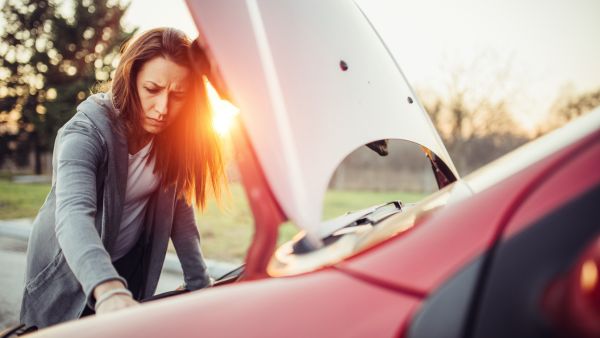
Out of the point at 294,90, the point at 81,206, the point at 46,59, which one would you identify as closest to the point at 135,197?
the point at 81,206

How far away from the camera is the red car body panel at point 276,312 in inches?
26.0

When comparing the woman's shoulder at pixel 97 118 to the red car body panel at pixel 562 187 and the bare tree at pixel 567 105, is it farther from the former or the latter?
the bare tree at pixel 567 105

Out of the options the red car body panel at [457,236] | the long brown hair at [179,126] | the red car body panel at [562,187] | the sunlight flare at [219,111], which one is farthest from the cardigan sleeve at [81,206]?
the red car body panel at [562,187]

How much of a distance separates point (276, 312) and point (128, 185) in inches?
45.3

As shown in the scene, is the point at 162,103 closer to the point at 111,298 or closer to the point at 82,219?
the point at 82,219

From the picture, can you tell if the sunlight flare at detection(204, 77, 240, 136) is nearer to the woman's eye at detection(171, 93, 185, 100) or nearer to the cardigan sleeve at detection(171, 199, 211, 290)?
the woman's eye at detection(171, 93, 185, 100)

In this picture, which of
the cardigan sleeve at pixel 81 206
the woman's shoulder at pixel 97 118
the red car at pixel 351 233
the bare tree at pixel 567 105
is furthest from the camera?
the bare tree at pixel 567 105

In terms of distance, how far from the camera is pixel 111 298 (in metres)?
1.03

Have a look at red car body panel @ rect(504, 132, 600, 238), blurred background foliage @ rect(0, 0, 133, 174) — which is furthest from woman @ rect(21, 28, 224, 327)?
blurred background foliage @ rect(0, 0, 133, 174)

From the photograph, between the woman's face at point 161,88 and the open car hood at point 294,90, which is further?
the woman's face at point 161,88

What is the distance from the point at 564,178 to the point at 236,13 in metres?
0.70

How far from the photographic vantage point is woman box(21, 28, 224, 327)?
128 centimetres

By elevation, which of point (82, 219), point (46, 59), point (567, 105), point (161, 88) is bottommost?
point (567, 105)

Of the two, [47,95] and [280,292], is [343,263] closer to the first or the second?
[280,292]
